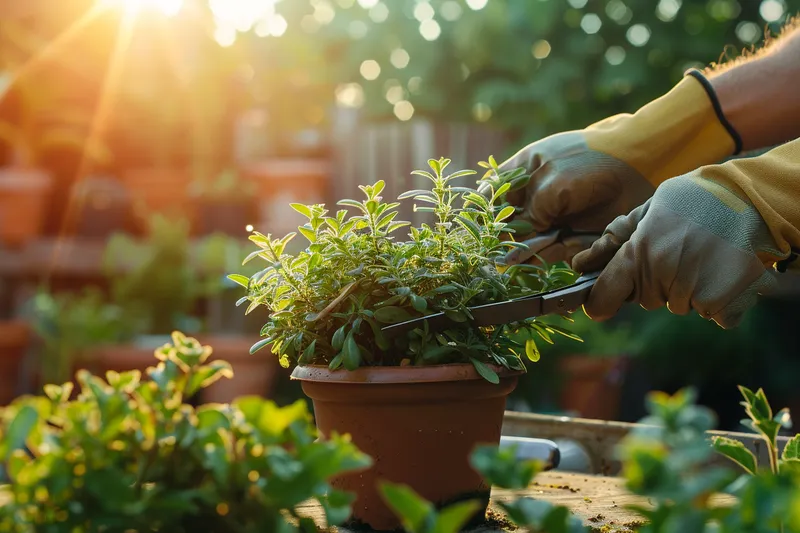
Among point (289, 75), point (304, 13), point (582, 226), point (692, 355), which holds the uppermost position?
point (304, 13)

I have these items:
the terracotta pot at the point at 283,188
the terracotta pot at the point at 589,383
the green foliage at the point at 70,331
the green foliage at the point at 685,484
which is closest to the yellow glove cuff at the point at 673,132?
the green foliage at the point at 685,484

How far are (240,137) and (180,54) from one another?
27.5 inches

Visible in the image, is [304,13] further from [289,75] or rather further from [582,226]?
[582,226]

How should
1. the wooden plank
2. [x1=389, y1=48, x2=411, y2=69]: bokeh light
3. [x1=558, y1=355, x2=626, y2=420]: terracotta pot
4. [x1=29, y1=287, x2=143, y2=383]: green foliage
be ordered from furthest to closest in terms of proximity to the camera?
[x1=389, y1=48, x2=411, y2=69]: bokeh light → [x1=558, y1=355, x2=626, y2=420]: terracotta pot → [x1=29, y1=287, x2=143, y2=383]: green foliage → the wooden plank

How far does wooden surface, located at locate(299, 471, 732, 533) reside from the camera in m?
0.86

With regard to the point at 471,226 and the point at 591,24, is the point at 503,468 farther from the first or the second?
the point at 591,24

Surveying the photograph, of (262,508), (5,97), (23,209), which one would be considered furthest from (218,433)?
(5,97)

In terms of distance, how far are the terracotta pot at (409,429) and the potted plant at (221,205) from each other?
3.79 m

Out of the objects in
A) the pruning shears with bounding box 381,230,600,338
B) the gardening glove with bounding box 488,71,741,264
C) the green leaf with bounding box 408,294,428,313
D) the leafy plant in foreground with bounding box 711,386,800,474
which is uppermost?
the gardening glove with bounding box 488,71,741,264

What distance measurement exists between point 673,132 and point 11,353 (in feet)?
12.0

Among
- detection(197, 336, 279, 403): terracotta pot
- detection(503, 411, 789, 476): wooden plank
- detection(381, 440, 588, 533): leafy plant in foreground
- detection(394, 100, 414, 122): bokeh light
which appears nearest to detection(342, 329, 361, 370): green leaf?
detection(381, 440, 588, 533): leafy plant in foreground

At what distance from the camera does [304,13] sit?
17.1ft

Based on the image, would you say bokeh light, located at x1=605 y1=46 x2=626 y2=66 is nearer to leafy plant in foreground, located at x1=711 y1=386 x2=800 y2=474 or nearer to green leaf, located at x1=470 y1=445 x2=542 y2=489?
leafy plant in foreground, located at x1=711 y1=386 x2=800 y2=474

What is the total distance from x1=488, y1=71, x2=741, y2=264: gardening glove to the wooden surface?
0.35 meters
